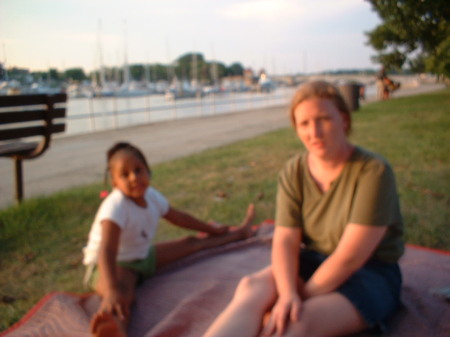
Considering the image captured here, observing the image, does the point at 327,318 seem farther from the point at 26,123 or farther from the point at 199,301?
the point at 26,123

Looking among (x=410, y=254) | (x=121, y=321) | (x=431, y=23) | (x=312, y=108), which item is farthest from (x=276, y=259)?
(x=431, y=23)

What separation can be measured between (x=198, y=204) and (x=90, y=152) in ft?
17.9

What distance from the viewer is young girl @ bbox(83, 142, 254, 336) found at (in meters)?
2.58

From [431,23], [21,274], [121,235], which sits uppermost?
[431,23]

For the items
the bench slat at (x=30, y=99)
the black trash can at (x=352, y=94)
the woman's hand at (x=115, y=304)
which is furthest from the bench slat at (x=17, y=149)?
the black trash can at (x=352, y=94)

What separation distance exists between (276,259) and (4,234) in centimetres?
305

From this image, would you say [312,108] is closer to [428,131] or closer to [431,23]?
[431,23]

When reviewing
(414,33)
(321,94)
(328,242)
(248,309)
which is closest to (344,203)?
(328,242)

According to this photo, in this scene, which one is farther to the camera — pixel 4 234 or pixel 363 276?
pixel 4 234

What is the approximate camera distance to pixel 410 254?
3.30 metres

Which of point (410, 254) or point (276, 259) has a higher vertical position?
point (276, 259)

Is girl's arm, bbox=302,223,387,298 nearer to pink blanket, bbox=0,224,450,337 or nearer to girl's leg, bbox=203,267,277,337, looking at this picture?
girl's leg, bbox=203,267,277,337

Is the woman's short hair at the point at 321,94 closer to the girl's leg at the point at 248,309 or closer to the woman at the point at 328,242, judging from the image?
the woman at the point at 328,242

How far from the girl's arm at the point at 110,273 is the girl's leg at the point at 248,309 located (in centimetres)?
70
